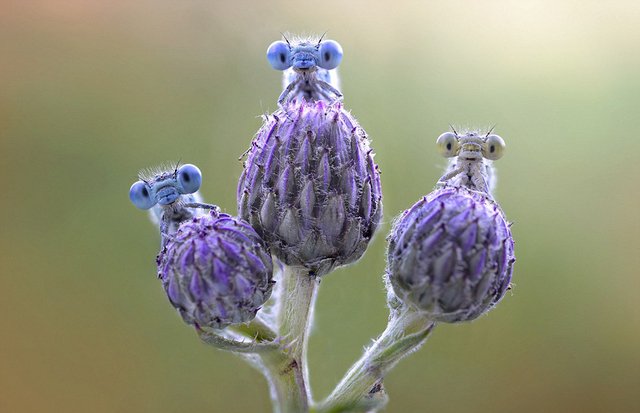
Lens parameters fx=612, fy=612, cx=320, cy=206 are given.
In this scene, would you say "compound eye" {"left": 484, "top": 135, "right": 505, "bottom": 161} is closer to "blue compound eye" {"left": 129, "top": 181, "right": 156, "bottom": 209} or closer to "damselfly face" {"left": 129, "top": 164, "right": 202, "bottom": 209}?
"damselfly face" {"left": 129, "top": 164, "right": 202, "bottom": 209}

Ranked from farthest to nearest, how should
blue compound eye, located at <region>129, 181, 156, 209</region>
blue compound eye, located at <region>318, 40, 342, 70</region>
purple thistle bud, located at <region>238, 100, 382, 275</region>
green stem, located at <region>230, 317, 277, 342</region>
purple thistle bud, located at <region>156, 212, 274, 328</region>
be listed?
1. blue compound eye, located at <region>318, 40, 342, 70</region>
2. blue compound eye, located at <region>129, 181, 156, 209</region>
3. green stem, located at <region>230, 317, 277, 342</region>
4. purple thistle bud, located at <region>238, 100, 382, 275</region>
5. purple thistle bud, located at <region>156, 212, 274, 328</region>

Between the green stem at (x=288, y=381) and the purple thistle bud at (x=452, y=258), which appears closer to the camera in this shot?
the purple thistle bud at (x=452, y=258)

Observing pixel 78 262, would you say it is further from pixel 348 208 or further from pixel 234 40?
pixel 348 208

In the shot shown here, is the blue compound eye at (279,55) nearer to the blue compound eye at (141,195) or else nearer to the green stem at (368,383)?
the blue compound eye at (141,195)

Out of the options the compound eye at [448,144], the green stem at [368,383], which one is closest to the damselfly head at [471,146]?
the compound eye at [448,144]

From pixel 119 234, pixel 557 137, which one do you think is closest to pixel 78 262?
pixel 119 234

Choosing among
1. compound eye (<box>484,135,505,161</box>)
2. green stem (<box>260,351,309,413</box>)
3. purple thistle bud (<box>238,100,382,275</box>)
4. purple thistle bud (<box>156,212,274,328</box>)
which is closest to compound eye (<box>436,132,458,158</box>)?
compound eye (<box>484,135,505,161</box>)

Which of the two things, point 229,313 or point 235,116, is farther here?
point 235,116
